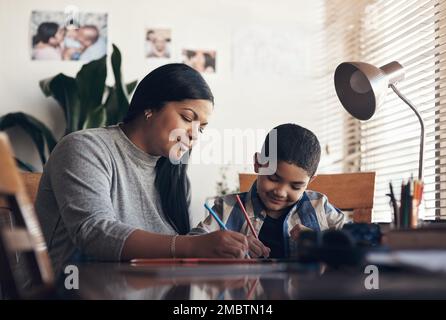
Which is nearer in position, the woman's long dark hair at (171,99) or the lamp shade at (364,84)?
the lamp shade at (364,84)

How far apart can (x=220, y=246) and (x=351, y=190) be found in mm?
933

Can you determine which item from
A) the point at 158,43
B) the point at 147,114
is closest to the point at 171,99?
the point at 147,114

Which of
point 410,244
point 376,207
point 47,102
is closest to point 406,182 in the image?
point 410,244

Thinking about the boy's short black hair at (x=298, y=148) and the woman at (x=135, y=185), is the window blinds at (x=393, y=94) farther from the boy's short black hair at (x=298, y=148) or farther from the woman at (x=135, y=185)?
the woman at (x=135, y=185)

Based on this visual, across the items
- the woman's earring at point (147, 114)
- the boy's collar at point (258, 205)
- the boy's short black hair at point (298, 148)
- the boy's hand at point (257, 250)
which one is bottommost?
the boy's hand at point (257, 250)

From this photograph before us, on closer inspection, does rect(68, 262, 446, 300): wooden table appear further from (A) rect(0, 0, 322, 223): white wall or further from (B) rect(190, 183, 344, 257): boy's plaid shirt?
(A) rect(0, 0, 322, 223): white wall

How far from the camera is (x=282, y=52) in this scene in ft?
9.98

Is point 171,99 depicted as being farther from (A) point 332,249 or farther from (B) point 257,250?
(A) point 332,249

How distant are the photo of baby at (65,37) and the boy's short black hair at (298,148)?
1560mm

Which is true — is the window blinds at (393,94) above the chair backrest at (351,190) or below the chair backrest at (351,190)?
above

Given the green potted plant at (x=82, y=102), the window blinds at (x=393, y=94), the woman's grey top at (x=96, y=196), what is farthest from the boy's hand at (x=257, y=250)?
the green potted plant at (x=82, y=102)

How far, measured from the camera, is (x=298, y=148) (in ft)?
4.96

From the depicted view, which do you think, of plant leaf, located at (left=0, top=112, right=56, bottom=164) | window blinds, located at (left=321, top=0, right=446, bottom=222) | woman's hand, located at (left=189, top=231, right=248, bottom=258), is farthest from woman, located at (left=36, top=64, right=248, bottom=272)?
plant leaf, located at (left=0, top=112, right=56, bottom=164)

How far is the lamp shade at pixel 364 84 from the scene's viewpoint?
127cm
